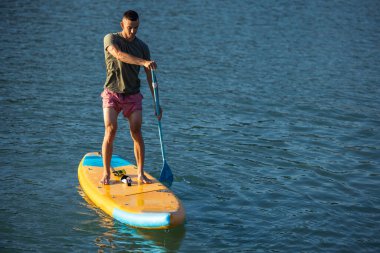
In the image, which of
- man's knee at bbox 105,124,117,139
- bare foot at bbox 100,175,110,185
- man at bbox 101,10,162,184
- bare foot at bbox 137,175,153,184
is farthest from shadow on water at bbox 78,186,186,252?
man's knee at bbox 105,124,117,139

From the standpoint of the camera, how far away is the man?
8.52 meters

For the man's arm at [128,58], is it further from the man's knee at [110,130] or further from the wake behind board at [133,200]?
the wake behind board at [133,200]

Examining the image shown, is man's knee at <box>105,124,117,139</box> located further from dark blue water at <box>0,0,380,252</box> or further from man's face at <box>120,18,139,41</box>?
man's face at <box>120,18,139,41</box>

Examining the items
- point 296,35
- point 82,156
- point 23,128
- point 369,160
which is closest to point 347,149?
point 369,160

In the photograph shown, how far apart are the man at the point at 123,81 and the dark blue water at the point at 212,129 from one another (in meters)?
1.09

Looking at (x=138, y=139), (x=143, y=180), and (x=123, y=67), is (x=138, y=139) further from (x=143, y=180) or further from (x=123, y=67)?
(x=123, y=67)

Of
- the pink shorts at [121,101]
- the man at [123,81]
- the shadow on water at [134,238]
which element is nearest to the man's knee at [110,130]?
the man at [123,81]

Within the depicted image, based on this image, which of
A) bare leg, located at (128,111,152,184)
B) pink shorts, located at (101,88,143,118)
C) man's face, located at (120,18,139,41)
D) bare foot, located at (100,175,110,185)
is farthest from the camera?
bare foot, located at (100,175,110,185)

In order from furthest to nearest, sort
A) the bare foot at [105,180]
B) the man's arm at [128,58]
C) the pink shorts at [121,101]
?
the bare foot at [105,180] < the pink shorts at [121,101] < the man's arm at [128,58]

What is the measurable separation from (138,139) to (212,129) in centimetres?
364

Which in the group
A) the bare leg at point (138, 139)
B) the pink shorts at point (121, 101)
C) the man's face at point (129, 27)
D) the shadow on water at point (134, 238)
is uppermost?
the man's face at point (129, 27)

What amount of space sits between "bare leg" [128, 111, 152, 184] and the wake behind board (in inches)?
5.0

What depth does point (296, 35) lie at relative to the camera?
68.9 ft

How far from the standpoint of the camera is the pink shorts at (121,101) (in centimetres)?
878
